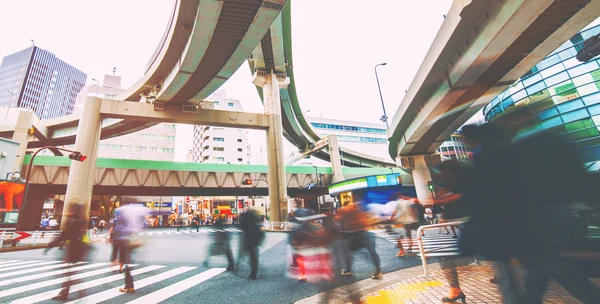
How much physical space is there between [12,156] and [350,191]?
3259 centimetres

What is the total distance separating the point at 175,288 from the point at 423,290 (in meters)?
4.78

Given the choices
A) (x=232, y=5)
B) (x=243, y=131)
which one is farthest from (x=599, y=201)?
(x=243, y=131)

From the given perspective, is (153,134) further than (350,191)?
Yes

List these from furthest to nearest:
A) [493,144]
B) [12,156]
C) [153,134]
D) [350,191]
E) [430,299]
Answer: [153,134] → [350,191] → [12,156] → [430,299] → [493,144]

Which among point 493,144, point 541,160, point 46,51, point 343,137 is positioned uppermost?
point 46,51

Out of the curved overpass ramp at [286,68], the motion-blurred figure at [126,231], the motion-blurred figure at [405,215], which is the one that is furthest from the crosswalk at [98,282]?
the curved overpass ramp at [286,68]

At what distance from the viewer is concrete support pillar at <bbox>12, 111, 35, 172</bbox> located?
80.2 ft

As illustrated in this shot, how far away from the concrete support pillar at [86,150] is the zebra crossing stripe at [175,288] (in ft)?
59.5

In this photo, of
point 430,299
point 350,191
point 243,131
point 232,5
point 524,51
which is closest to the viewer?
point 430,299

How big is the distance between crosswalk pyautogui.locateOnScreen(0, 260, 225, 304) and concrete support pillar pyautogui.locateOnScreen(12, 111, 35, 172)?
2415 cm

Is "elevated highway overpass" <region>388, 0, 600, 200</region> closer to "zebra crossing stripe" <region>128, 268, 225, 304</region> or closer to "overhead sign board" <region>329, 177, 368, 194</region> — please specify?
"zebra crossing stripe" <region>128, 268, 225, 304</region>

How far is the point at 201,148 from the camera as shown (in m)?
75.6

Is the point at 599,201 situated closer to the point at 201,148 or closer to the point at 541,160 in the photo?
the point at 541,160

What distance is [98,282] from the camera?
19.6 ft
